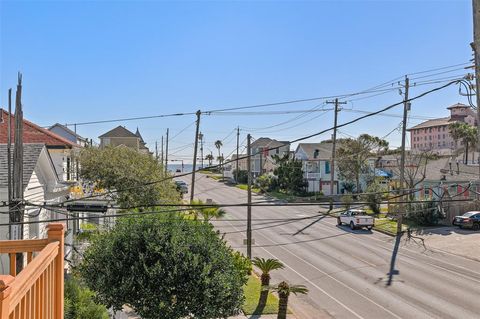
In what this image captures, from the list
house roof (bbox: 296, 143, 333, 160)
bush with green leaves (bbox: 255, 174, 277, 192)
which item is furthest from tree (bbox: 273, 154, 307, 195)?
bush with green leaves (bbox: 255, 174, 277, 192)

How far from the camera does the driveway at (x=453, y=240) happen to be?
28531mm

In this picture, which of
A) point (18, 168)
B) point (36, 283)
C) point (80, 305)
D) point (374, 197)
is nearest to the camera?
point (36, 283)

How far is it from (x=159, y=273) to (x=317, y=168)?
186 feet

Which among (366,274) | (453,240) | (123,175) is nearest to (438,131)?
(453,240)

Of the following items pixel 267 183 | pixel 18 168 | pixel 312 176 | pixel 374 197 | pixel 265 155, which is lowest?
pixel 267 183

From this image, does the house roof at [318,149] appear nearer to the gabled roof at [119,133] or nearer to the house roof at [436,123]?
the gabled roof at [119,133]

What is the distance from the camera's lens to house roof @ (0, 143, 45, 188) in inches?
587

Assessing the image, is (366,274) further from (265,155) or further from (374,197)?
(265,155)

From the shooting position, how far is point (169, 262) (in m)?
11.5

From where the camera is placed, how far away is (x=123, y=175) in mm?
26562

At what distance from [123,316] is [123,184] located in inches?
512

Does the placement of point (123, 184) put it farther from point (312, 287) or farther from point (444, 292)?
point (444, 292)

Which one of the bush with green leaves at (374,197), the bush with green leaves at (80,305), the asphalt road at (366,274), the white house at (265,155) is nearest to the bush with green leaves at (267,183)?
the white house at (265,155)

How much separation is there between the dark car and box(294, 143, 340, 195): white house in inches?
1031
